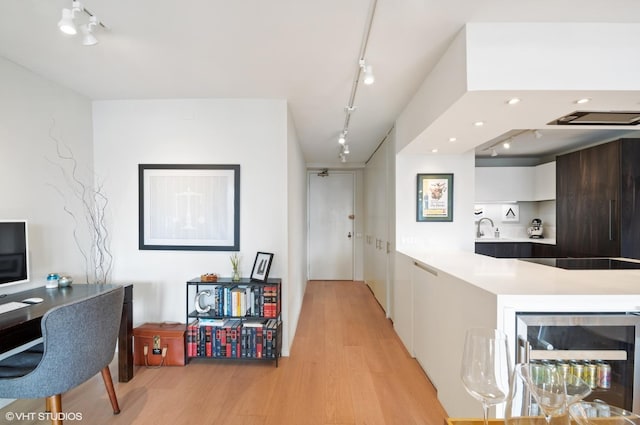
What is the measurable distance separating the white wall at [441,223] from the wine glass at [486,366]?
2363 millimetres

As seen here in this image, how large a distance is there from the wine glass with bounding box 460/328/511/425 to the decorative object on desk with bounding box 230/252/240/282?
216 cm

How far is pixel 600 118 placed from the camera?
6.73ft

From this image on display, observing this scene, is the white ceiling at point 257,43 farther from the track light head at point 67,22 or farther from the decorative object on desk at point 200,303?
the decorative object on desk at point 200,303

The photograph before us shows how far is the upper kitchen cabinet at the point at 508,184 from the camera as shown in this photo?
15.6 ft

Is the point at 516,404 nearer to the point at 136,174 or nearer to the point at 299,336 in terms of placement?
the point at 299,336

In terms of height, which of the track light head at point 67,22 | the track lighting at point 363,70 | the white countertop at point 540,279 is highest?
the track lighting at point 363,70

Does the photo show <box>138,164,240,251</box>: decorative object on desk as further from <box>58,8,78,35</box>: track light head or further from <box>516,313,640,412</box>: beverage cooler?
<box>516,313,640,412</box>: beverage cooler

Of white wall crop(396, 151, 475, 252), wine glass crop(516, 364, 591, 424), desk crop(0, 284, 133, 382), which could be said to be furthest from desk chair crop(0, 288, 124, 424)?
white wall crop(396, 151, 475, 252)

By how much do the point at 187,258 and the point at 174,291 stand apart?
357 millimetres

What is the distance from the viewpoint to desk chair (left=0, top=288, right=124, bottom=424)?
1.46m

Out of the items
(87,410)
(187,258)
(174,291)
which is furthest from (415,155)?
(87,410)

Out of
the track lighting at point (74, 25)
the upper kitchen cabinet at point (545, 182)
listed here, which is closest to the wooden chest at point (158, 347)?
the track lighting at point (74, 25)
